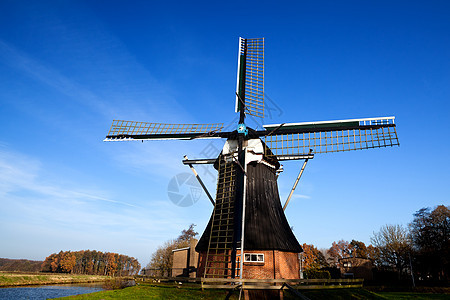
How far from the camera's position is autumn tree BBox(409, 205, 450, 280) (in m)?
37.4

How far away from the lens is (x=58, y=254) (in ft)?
349

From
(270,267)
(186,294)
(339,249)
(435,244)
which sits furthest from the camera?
(339,249)

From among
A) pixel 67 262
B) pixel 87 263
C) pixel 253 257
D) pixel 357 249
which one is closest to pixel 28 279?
pixel 253 257

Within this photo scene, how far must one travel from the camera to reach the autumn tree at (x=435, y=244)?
37.4 metres

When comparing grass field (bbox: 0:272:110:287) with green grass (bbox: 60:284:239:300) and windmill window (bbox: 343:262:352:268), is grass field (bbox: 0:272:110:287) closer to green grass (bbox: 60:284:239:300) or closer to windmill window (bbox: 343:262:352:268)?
green grass (bbox: 60:284:239:300)

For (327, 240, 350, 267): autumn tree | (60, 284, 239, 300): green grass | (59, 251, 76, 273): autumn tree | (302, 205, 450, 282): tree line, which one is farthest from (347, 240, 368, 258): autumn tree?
(59, 251, 76, 273): autumn tree

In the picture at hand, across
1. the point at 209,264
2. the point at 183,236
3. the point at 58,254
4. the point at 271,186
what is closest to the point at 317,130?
the point at 271,186

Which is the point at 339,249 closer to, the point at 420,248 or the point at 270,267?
the point at 420,248

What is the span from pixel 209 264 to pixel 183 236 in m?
50.6

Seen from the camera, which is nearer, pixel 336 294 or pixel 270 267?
pixel 336 294

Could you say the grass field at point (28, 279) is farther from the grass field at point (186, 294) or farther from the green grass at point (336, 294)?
the green grass at point (336, 294)

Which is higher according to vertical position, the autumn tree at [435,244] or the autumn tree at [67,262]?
the autumn tree at [435,244]

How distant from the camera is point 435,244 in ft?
127

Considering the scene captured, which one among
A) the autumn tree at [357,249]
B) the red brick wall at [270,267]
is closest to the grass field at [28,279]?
the red brick wall at [270,267]
